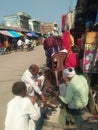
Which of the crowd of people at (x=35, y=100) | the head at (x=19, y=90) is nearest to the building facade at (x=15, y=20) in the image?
the crowd of people at (x=35, y=100)

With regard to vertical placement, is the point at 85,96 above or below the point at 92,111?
above

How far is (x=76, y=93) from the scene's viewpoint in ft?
20.5

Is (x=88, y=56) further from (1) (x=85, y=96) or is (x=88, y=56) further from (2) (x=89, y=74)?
(1) (x=85, y=96)

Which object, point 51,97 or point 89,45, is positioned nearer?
point 89,45

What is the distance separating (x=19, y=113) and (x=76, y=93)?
1.55 meters

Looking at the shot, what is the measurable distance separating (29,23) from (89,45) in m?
92.3

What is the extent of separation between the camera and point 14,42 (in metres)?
45.0

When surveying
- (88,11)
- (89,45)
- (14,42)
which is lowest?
(14,42)

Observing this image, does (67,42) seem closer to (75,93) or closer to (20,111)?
(75,93)

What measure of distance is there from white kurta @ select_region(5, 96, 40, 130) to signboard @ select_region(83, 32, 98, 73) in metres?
4.25

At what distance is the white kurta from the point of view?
16.3ft

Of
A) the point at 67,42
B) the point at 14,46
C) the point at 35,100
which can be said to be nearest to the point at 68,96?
the point at 35,100

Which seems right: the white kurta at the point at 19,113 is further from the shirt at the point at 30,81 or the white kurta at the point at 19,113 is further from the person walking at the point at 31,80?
the shirt at the point at 30,81

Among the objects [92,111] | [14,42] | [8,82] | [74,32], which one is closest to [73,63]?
[92,111]
